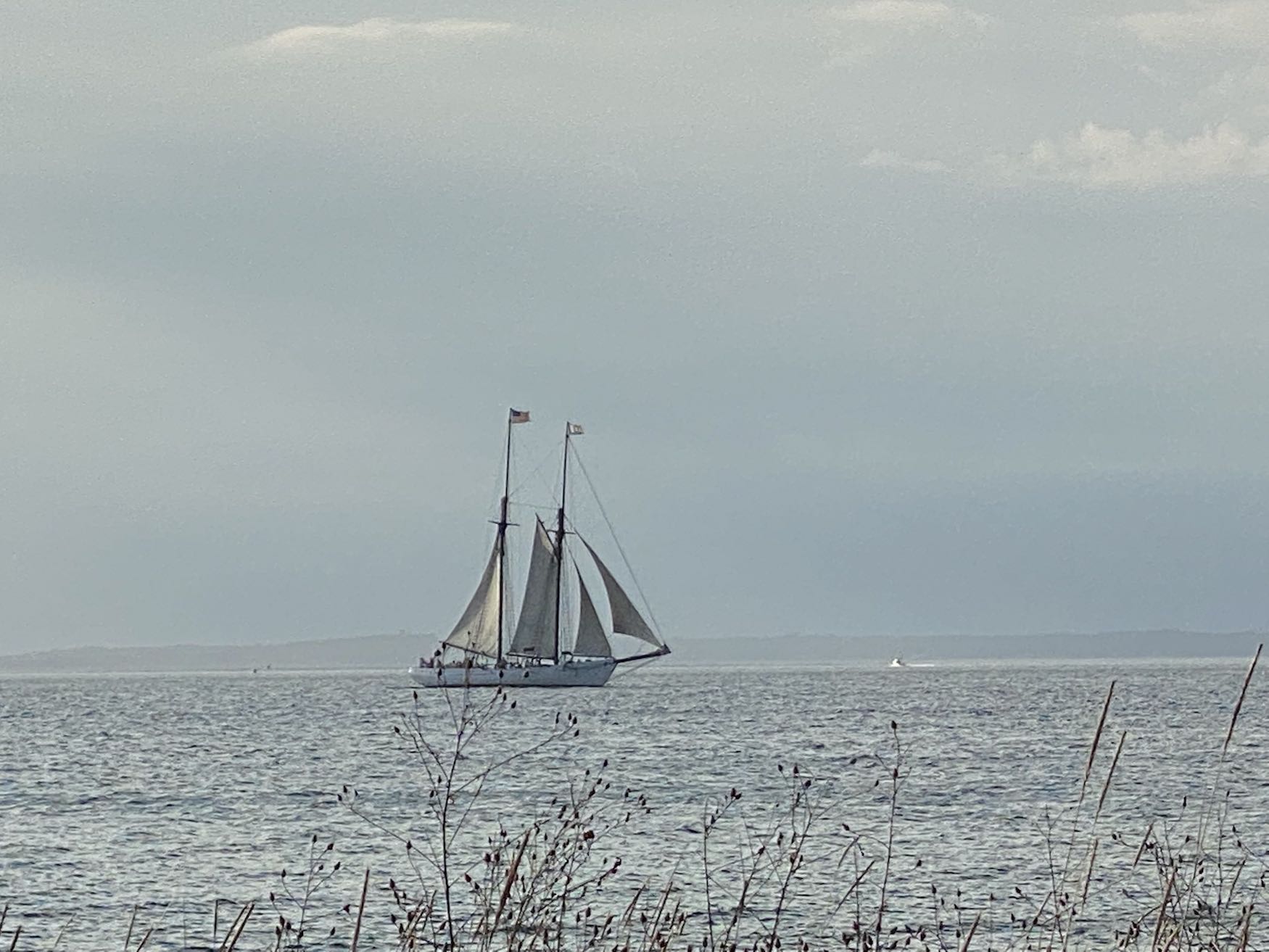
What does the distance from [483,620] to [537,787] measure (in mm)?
72533

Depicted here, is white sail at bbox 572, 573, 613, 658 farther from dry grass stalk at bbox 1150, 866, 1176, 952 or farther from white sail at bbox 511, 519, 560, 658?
dry grass stalk at bbox 1150, 866, 1176, 952

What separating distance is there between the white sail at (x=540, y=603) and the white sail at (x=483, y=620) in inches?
57.7

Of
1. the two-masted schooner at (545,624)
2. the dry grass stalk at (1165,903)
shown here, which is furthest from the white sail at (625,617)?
the dry grass stalk at (1165,903)

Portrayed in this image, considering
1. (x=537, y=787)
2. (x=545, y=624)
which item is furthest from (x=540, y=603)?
(x=537, y=787)

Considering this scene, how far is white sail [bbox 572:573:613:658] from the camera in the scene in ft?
394

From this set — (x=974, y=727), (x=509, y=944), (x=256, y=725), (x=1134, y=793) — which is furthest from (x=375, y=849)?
(x=256, y=725)

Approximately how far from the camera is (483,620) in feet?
386

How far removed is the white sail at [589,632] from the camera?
394 feet

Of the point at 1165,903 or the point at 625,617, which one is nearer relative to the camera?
the point at 1165,903

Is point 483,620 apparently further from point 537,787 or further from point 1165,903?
point 1165,903

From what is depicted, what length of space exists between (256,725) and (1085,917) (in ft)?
246

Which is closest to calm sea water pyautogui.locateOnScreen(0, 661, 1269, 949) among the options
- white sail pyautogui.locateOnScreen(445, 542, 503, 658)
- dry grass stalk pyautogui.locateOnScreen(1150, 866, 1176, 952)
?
dry grass stalk pyautogui.locateOnScreen(1150, 866, 1176, 952)

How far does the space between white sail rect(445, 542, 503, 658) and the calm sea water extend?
8908 millimetres

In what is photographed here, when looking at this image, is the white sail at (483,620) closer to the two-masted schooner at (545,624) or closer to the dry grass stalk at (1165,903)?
the two-masted schooner at (545,624)
